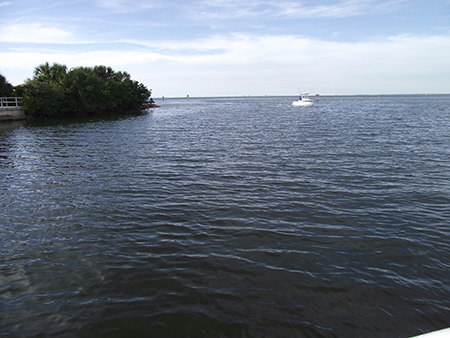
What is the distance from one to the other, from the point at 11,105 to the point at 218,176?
56307 mm

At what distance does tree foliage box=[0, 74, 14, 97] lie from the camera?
177 feet

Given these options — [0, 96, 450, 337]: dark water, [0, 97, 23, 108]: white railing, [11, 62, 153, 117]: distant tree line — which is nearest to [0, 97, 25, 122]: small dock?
[0, 97, 23, 108]: white railing

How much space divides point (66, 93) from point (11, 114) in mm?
11284

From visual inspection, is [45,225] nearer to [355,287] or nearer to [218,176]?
[218,176]

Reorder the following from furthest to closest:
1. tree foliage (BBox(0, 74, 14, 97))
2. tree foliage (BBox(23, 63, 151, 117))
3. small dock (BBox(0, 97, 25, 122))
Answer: tree foliage (BBox(0, 74, 14, 97)), tree foliage (BBox(23, 63, 151, 117)), small dock (BBox(0, 97, 25, 122))

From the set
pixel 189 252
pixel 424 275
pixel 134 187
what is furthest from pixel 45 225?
pixel 424 275

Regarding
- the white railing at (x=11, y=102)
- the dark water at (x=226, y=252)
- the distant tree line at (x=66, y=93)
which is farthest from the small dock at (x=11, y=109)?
the dark water at (x=226, y=252)

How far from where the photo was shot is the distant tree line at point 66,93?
52844 millimetres

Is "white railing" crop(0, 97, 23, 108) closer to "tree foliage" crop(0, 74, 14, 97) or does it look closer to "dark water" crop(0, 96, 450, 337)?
"tree foliage" crop(0, 74, 14, 97)

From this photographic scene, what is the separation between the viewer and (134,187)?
14.3 m

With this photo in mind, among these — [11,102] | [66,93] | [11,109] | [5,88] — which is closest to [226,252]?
[11,109]

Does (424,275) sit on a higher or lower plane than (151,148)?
lower

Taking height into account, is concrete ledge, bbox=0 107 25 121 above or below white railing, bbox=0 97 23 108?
below

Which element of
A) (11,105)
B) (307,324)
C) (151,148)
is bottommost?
→ (307,324)
